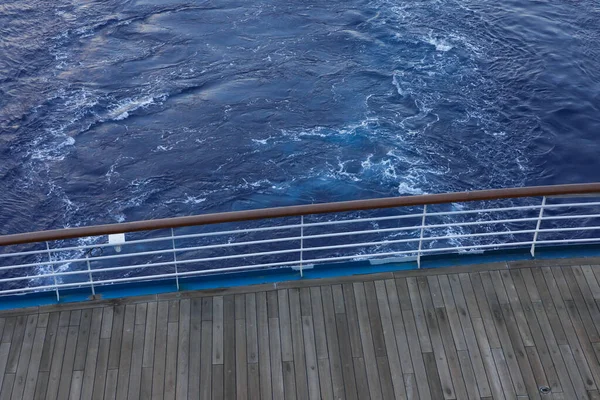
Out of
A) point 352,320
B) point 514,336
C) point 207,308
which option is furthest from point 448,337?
point 207,308

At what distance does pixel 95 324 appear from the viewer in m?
7.12

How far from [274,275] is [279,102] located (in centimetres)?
1322

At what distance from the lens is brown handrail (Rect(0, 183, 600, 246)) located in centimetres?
665

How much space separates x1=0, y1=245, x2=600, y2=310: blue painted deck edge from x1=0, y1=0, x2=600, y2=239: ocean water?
364 inches

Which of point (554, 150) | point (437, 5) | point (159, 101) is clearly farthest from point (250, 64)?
point (554, 150)

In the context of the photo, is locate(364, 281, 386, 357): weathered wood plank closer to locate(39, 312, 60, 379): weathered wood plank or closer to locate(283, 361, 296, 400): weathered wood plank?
locate(283, 361, 296, 400): weathered wood plank

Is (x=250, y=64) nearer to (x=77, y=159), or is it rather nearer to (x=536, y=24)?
(x=77, y=159)

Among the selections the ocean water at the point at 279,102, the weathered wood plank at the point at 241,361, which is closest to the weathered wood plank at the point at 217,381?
the weathered wood plank at the point at 241,361

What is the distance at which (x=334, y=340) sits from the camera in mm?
6945

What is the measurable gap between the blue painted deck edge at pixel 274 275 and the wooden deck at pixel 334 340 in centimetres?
12

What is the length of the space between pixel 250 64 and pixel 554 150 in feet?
31.5

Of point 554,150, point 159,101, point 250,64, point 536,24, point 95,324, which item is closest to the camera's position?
point 95,324

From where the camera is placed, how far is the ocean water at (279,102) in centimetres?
1747

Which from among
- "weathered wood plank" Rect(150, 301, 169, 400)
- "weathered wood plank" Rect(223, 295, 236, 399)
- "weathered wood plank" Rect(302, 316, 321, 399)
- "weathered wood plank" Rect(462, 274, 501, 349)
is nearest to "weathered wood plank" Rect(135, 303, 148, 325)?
"weathered wood plank" Rect(150, 301, 169, 400)
